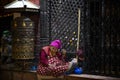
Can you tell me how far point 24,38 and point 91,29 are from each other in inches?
98.5

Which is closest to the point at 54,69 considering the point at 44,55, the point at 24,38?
the point at 44,55

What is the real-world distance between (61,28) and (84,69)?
77.4 inches

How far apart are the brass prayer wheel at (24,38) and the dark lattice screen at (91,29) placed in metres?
0.55

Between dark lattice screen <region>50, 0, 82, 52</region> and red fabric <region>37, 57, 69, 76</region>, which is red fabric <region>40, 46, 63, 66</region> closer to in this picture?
red fabric <region>37, 57, 69, 76</region>

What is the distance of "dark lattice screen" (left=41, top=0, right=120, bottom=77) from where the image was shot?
38.6 ft

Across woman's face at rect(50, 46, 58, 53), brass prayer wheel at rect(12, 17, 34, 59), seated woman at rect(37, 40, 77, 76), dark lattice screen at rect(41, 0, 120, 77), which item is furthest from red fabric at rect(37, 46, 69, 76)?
brass prayer wheel at rect(12, 17, 34, 59)

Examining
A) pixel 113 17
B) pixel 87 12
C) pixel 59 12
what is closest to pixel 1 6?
pixel 59 12

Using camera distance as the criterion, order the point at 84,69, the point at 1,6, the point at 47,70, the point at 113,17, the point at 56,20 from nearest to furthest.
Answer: the point at 47,70
the point at 113,17
the point at 84,69
the point at 56,20
the point at 1,6

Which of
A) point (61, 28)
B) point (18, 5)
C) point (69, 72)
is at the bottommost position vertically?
point (69, 72)

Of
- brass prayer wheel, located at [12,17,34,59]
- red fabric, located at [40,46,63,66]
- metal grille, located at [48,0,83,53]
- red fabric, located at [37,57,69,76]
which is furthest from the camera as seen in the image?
metal grille, located at [48,0,83,53]

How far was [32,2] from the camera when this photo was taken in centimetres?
1338

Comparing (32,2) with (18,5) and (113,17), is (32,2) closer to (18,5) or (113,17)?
(18,5)

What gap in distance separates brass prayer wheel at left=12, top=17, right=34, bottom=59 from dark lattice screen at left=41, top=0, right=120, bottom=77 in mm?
545

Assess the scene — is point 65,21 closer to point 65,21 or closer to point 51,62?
point 65,21
